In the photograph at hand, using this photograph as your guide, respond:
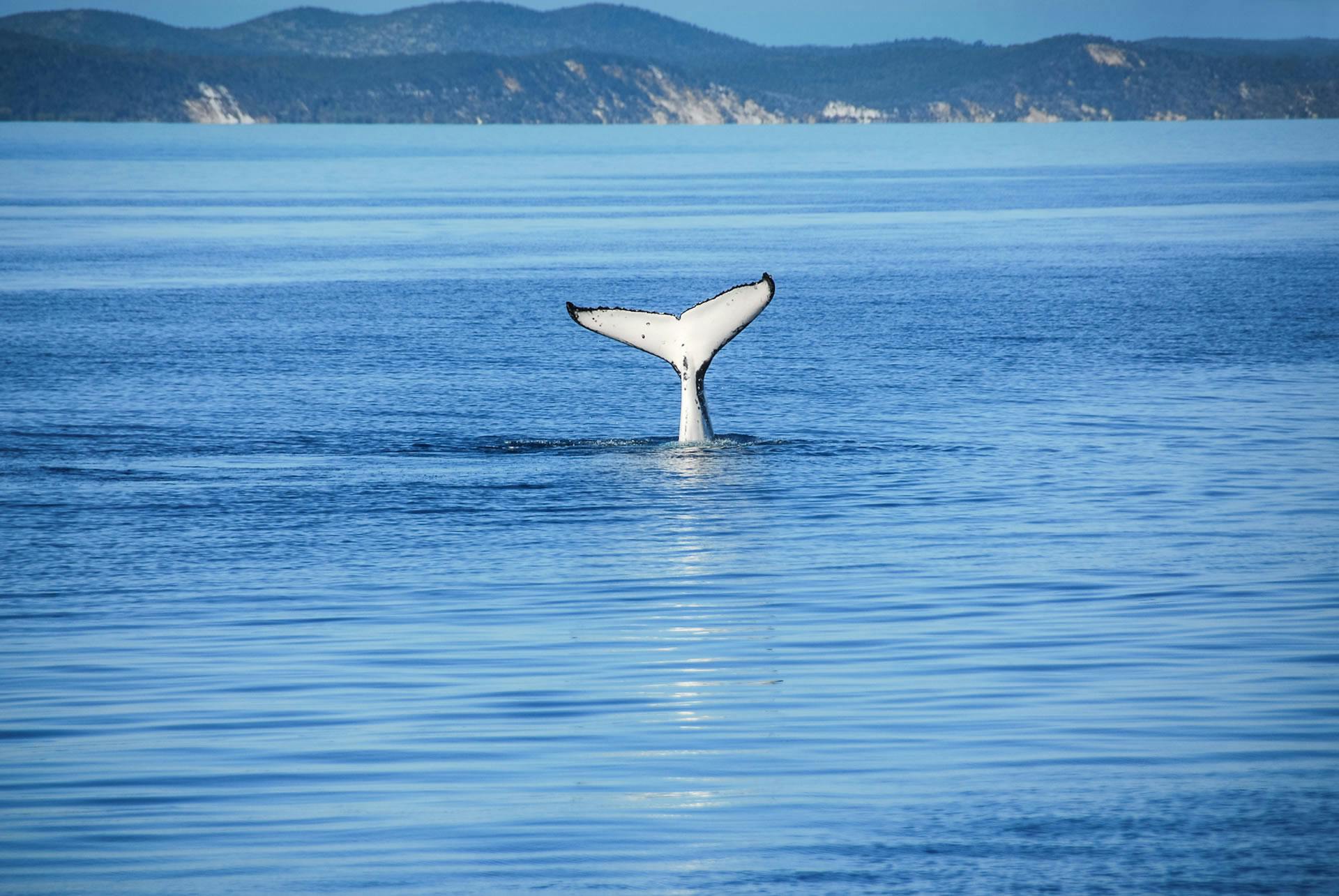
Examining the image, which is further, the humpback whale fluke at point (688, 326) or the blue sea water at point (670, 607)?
the humpback whale fluke at point (688, 326)

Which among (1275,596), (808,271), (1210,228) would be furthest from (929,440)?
(1210,228)

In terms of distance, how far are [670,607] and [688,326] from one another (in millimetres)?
6873

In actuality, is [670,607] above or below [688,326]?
below

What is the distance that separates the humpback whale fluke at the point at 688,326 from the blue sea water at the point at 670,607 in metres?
1.32

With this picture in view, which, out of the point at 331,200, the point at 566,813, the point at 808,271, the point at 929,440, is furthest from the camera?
the point at 331,200

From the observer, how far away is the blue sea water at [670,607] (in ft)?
30.8

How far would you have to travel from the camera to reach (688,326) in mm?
21094

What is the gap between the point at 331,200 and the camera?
4060 inches

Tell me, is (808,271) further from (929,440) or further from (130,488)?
(130,488)

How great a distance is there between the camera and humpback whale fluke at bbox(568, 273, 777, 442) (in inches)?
814

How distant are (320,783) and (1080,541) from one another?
8.84 m

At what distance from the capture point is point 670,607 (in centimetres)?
1472

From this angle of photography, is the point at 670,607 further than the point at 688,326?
No

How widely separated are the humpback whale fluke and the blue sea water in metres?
1.32
